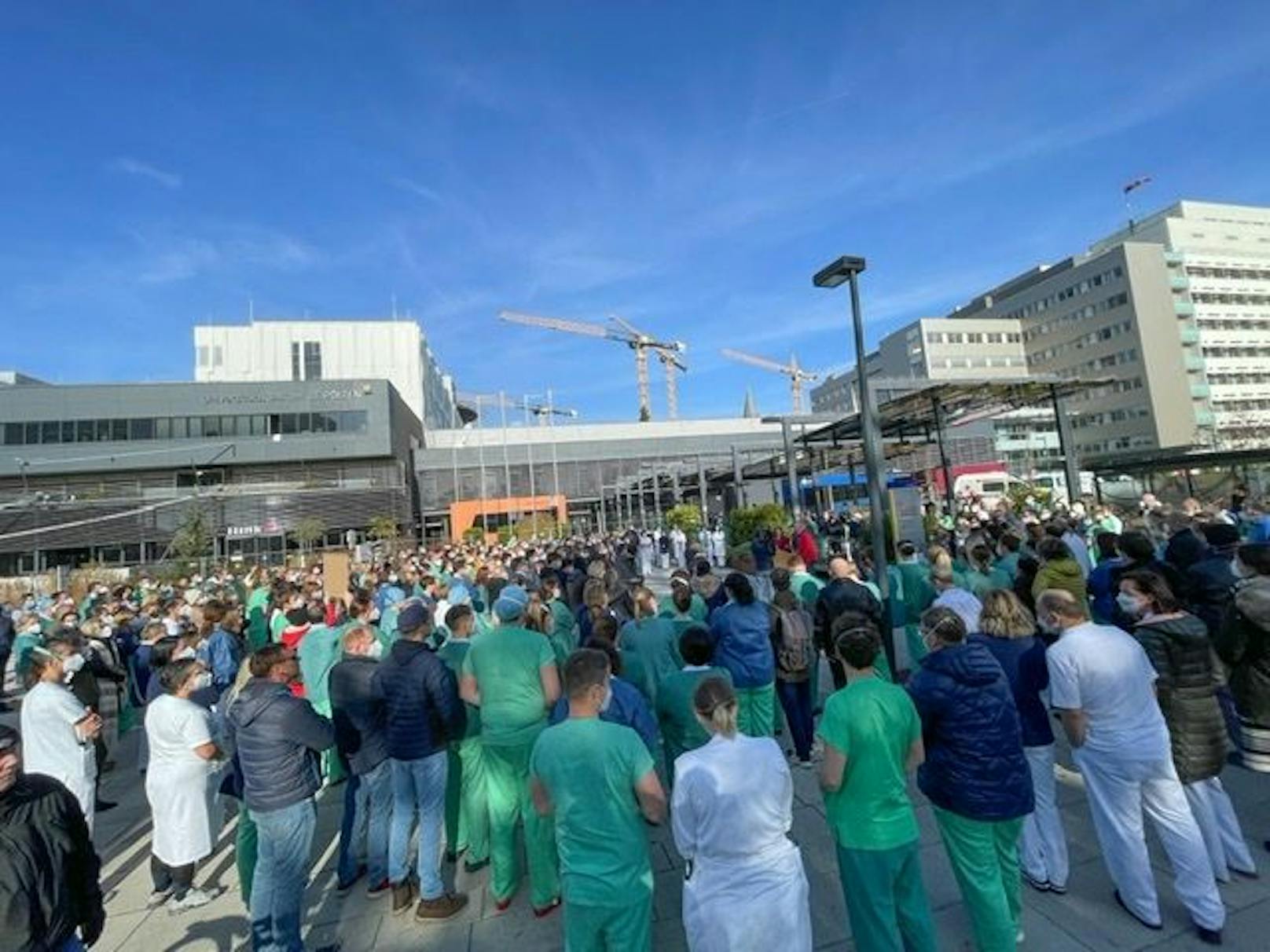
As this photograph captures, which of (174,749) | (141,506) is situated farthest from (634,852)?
(141,506)

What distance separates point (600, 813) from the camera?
2.65 metres

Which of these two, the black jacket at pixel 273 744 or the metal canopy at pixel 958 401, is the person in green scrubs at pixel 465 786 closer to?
the black jacket at pixel 273 744

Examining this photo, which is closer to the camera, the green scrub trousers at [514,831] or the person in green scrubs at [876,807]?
the person in green scrubs at [876,807]

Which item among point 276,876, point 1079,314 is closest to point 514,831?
point 276,876

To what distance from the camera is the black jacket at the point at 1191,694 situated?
3.36 metres

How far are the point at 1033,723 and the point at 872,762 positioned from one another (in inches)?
63.2

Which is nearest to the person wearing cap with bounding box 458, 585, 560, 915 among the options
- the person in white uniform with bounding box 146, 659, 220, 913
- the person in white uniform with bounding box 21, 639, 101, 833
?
the person in white uniform with bounding box 146, 659, 220, 913

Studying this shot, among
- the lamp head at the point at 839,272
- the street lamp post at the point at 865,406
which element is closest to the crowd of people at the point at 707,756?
the street lamp post at the point at 865,406

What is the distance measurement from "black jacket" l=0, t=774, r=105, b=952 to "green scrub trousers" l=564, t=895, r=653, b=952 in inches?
76.2

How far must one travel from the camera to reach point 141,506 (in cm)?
4444

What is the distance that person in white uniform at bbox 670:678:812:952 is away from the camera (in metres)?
2.35

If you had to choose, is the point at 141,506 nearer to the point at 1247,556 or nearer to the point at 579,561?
the point at 579,561

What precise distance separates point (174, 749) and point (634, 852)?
339 centimetres

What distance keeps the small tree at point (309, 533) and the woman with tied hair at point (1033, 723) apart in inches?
1496
